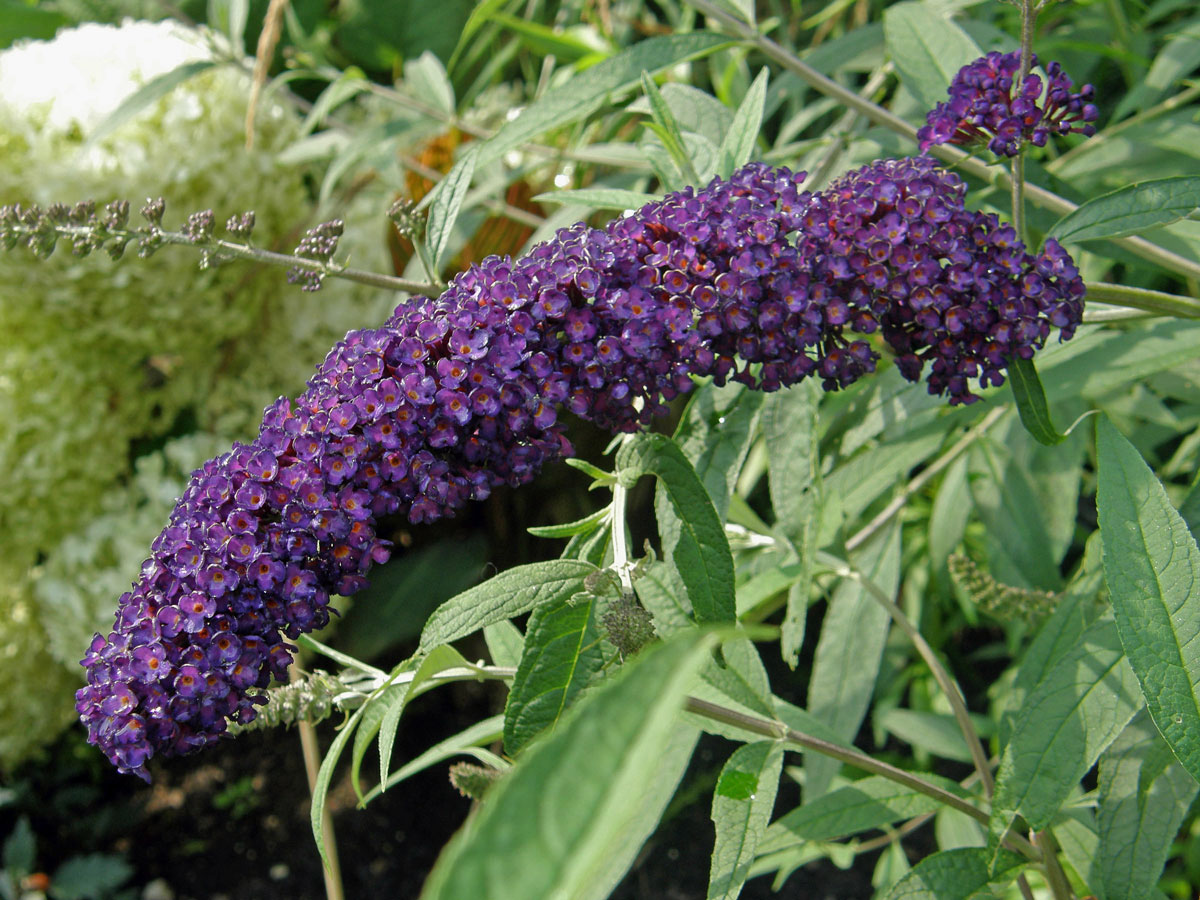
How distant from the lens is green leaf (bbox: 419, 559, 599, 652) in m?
0.76

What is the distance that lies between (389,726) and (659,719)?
56 centimetres

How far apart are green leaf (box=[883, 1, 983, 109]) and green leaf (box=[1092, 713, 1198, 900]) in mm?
759

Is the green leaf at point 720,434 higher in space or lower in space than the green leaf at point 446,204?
lower

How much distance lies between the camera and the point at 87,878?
1.96m

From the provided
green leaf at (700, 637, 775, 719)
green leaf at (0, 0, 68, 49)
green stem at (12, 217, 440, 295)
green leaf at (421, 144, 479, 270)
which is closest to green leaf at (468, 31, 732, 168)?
green leaf at (421, 144, 479, 270)

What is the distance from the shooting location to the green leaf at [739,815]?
2.78ft

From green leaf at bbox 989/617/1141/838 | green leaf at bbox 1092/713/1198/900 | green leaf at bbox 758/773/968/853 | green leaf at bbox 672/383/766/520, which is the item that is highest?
green leaf at bbox 672/383/766/520

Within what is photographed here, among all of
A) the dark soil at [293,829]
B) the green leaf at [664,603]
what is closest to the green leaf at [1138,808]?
the green leaf at [664,603]

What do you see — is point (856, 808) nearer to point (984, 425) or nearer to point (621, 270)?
point (621, 270)

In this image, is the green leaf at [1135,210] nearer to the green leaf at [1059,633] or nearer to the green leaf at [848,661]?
the green leaf at [1059,633]

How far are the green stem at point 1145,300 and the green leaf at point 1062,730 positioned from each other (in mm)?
320

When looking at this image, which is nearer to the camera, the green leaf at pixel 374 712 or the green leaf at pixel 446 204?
the green leaf at pixel 374 712

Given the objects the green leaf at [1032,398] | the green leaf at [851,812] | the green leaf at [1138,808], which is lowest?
the green leaf at [851,812]

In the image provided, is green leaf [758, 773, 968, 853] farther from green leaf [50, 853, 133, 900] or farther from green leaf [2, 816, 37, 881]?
green leaf [2, 816, 37, 881]
